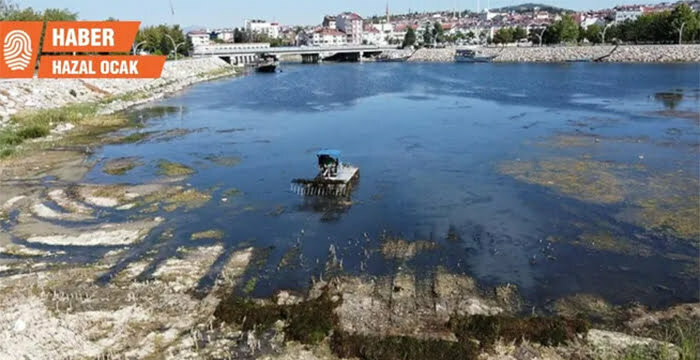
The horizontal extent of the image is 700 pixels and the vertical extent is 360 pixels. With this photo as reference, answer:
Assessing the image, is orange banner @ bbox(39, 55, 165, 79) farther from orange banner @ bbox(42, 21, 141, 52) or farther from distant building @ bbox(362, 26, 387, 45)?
distant building @ bbox(362, 26, 387, 45)

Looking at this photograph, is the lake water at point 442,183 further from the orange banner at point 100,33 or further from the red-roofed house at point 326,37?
the red-roofed house at point 326,37

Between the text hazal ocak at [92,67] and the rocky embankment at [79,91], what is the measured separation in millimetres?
1793

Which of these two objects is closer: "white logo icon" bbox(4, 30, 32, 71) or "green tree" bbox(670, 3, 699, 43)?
"white logo icon" bbox(4, 30, 32, 71)

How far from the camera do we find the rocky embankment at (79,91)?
3894 centimetres

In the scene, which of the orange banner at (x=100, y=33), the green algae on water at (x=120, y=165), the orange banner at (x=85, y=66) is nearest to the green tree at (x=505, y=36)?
the orange banner at (x=85, y=66)

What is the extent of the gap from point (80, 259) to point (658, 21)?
121346mm

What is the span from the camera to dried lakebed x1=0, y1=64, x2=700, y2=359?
10.4 metres

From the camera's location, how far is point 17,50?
41.6 metres

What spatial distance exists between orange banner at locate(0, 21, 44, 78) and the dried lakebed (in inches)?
508

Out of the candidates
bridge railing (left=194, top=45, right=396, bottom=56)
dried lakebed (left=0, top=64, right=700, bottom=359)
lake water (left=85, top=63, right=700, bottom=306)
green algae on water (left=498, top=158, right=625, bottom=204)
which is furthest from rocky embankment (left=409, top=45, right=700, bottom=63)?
green algae on water (left=498, top=158, right=625, bottom=204)

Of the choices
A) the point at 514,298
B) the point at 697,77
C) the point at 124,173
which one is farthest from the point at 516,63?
the point at 514,298

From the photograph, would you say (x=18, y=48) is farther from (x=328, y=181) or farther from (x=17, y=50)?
(x=328, y=181)

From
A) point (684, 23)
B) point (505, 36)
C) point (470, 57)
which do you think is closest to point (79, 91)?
point (470, 57)

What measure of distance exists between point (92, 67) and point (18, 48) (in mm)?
5899
